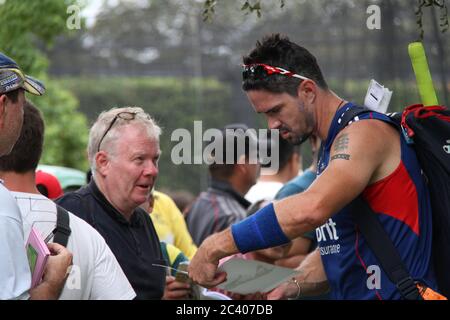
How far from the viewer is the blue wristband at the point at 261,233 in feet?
11.8

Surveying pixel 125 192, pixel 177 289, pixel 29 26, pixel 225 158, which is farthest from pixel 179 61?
pixel 125 192

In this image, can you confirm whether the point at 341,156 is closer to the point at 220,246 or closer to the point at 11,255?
the point at 220,246

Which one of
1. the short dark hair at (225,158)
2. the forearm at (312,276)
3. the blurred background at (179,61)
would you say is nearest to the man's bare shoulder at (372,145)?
the forearm at (312,276)

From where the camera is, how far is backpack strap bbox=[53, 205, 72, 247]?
3.52 meters

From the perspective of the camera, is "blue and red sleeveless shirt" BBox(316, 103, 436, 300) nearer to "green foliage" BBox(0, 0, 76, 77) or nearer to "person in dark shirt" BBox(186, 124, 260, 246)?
"person in dark shirt" BBox(186, 124, 260, 246)

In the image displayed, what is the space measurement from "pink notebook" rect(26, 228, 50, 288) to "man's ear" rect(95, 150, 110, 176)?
1.30 metres

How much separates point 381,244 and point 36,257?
1.47 m

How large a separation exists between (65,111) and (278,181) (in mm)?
5767

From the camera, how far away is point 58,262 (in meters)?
3.13

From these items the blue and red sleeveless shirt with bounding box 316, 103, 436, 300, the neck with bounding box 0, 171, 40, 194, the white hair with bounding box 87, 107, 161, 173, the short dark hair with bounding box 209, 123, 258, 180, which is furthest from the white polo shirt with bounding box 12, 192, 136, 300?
the short dark hair with bounding box 209, 123, 258, 180

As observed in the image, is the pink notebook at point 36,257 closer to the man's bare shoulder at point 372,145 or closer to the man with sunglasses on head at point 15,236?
the man with sunglasses on head at point 15,236

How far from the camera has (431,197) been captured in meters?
3.74
